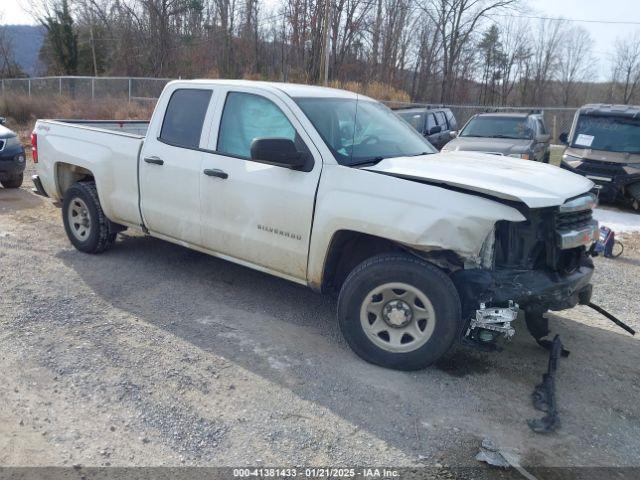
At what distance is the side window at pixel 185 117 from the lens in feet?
16.3

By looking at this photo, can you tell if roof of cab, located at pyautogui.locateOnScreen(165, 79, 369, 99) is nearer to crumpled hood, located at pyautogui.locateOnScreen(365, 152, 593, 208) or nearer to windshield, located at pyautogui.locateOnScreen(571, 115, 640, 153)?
crumpled hood, located at pyautogui.locateOnScreen(365, 152, 593, 208)

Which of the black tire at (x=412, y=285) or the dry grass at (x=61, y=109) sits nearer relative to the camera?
the black tire at (x=412, y=285)

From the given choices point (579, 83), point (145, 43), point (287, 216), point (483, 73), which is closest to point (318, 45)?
point (145, 43)

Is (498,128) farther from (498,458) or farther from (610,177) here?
(498,458)

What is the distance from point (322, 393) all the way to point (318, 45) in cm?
3102

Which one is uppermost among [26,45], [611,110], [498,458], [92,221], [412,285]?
[26,45]

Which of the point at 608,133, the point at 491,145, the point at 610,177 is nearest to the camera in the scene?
the point at 610,177

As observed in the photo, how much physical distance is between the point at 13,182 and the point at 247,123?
7.07 metres

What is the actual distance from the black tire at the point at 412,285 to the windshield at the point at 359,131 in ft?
2.92

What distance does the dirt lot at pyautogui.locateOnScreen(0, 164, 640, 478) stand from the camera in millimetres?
3027

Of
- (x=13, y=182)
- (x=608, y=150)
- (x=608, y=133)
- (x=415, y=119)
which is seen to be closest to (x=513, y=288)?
(x=608, y=150)

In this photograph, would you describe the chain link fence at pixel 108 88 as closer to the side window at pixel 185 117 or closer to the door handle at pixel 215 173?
the side window at pixel 185 117

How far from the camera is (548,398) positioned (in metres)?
3.55

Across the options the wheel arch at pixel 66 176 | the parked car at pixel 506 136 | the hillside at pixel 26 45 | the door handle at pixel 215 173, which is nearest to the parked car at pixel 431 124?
the parked car at pixel 506 136
